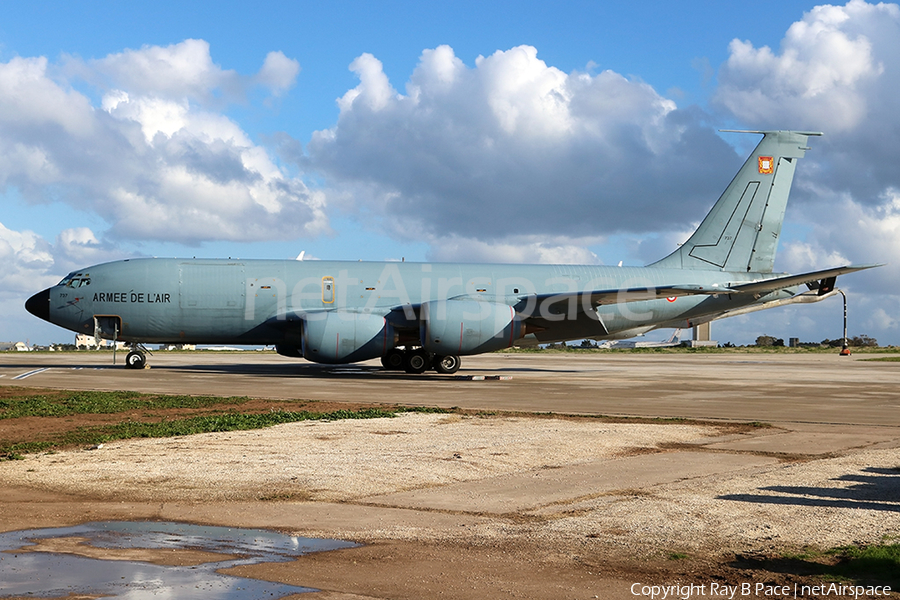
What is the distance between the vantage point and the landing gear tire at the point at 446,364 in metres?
30.8

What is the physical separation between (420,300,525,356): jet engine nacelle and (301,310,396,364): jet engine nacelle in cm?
167

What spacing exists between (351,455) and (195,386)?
13862mm

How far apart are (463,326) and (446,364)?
8.90ft

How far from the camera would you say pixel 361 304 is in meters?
30.5

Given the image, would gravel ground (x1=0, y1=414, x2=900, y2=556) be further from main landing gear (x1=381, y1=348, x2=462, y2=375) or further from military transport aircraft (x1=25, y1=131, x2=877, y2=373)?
main landing gear (x1=381, y1=348, x2=462, y2=375)

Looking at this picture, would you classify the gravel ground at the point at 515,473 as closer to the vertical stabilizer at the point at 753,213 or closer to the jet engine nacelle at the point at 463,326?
the jet engine nacelle at the point at 463,326

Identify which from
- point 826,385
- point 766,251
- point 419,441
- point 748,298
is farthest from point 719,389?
point 419,441

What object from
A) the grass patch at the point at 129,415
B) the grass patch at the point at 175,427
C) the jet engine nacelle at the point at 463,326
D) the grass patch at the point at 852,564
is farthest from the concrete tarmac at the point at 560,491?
the jet engine nacelle at the point at 463,326

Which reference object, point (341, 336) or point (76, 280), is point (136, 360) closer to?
point (76, 280)

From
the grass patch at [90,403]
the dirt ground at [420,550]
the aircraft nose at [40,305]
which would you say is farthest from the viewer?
the aircraft nose at [40,305]

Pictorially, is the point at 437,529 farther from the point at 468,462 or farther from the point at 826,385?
the point at 826,385

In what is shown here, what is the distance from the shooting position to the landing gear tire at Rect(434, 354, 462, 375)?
30812 millimetres

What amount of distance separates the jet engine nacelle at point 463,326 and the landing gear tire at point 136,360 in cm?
1159

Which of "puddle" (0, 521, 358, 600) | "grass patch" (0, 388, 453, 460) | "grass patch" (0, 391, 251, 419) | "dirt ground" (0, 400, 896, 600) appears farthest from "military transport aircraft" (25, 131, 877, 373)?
"puddle" (0, 521, 358, 600)
